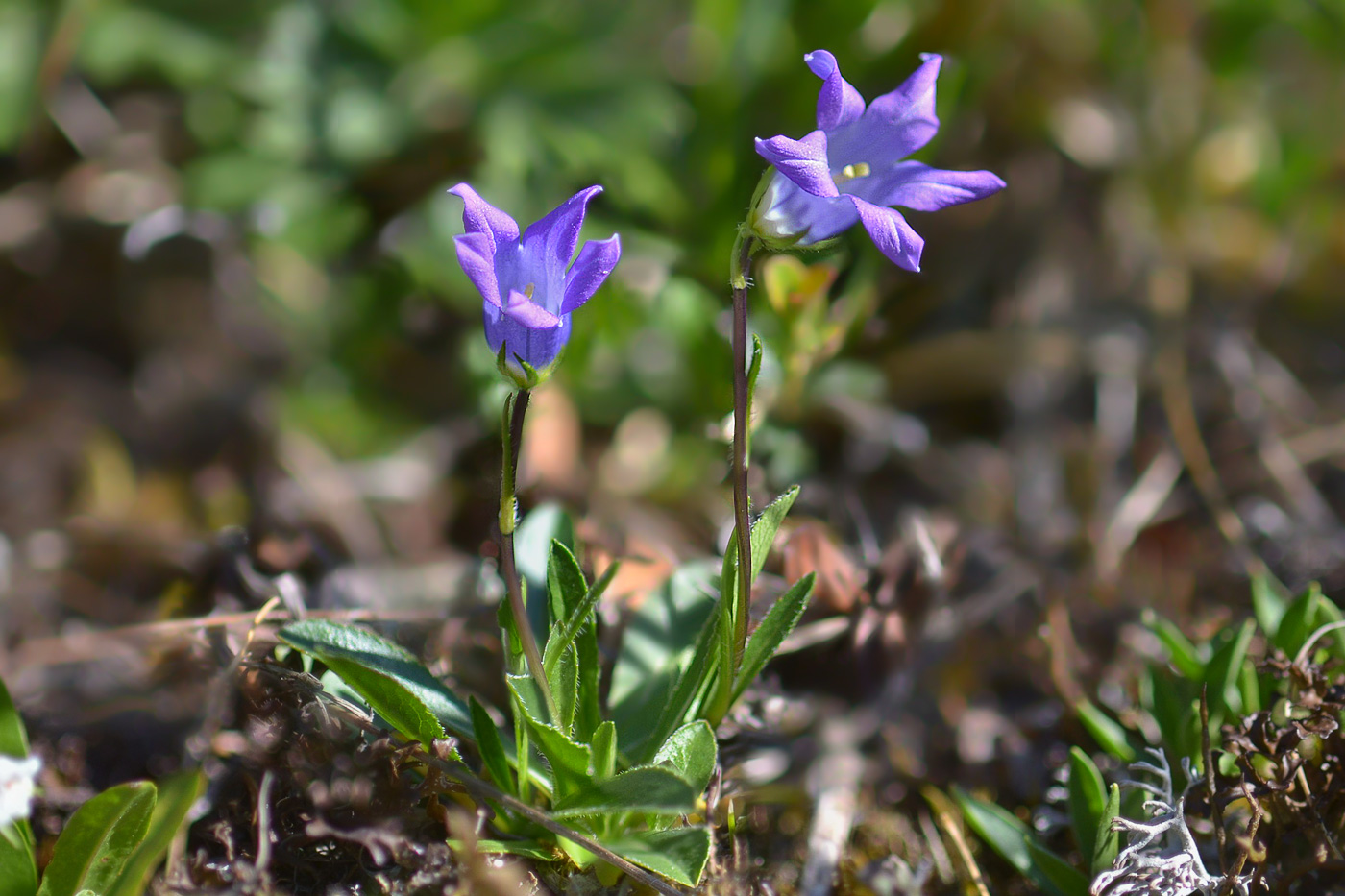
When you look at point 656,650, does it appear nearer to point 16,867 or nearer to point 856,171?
point 856,171

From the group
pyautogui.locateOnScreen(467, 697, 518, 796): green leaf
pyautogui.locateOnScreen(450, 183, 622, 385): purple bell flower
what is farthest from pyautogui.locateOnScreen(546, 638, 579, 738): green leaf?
pyautogui.locateOnScreen(450, 183, 622, 385): purple bell flower

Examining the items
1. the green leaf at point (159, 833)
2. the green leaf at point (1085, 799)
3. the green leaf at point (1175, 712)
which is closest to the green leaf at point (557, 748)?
the green leaf at point (159, 833)

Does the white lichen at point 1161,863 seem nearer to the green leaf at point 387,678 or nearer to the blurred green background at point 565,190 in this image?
the green leaf at point 387,678

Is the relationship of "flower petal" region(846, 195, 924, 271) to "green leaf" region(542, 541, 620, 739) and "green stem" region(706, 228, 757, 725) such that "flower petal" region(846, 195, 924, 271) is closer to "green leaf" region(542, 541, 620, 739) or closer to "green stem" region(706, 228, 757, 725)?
"green stem" region(706, 228, 757, 725)

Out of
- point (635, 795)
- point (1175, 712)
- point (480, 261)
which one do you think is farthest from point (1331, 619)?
point (480, 261)

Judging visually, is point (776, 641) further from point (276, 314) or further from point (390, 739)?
point (276, 314)

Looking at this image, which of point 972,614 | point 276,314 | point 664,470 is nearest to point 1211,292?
point 972,614
